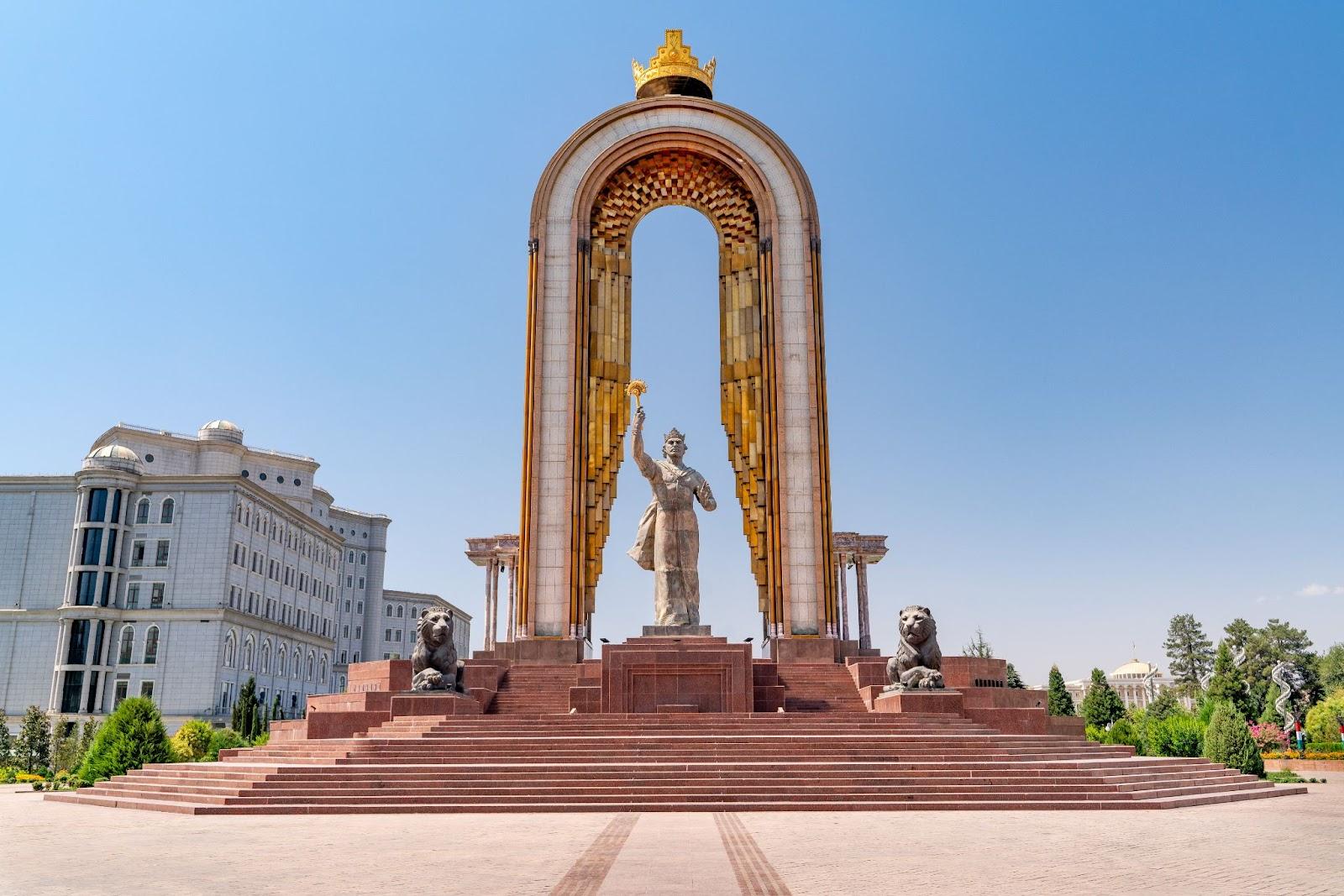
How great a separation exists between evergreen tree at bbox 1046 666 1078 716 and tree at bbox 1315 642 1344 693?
3778 cm

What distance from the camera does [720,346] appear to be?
28.2 meters

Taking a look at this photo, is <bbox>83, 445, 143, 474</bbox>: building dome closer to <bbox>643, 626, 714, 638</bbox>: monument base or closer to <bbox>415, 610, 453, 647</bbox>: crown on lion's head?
<bbox>415, 610, 453, 647</bbox>: crown on lion's head

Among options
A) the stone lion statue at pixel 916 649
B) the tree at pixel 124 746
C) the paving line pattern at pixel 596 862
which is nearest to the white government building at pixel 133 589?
the tree at pixel 124 746

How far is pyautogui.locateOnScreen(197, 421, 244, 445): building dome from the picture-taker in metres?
74.1

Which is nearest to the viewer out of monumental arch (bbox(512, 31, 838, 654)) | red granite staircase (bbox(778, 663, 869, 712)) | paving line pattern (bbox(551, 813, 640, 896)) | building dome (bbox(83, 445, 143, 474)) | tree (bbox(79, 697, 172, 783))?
paving line pattern (bbox(551, 813, 640, 896))

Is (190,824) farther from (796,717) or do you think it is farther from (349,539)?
(349,539)

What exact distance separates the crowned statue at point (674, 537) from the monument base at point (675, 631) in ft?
0.72

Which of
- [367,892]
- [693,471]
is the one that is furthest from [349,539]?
[367,892]

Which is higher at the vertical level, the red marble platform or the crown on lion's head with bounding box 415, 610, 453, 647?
the crown on lion's head with bounding box 415, 610, 453, 647

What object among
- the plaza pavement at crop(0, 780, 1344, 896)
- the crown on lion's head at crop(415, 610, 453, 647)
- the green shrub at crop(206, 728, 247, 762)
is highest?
the crown on lion's head at crop(415, 610, 453, 647)

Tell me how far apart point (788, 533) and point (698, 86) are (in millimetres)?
14059

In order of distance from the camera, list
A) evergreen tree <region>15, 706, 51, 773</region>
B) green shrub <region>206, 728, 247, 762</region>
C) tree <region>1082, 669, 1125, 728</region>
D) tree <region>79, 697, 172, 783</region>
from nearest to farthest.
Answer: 1. tree <region>79, 697, 172, 783</region>
2. green shrub <region>206, 728, 247, 762</region>
3. evergreen tree <region>15, 706, 51, 773</region>
4. tree <region>1082, 669, 1125, 728</region>

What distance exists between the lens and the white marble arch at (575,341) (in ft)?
82.3

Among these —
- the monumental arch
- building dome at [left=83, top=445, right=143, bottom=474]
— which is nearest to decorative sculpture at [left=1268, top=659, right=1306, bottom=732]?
the monumental arch
